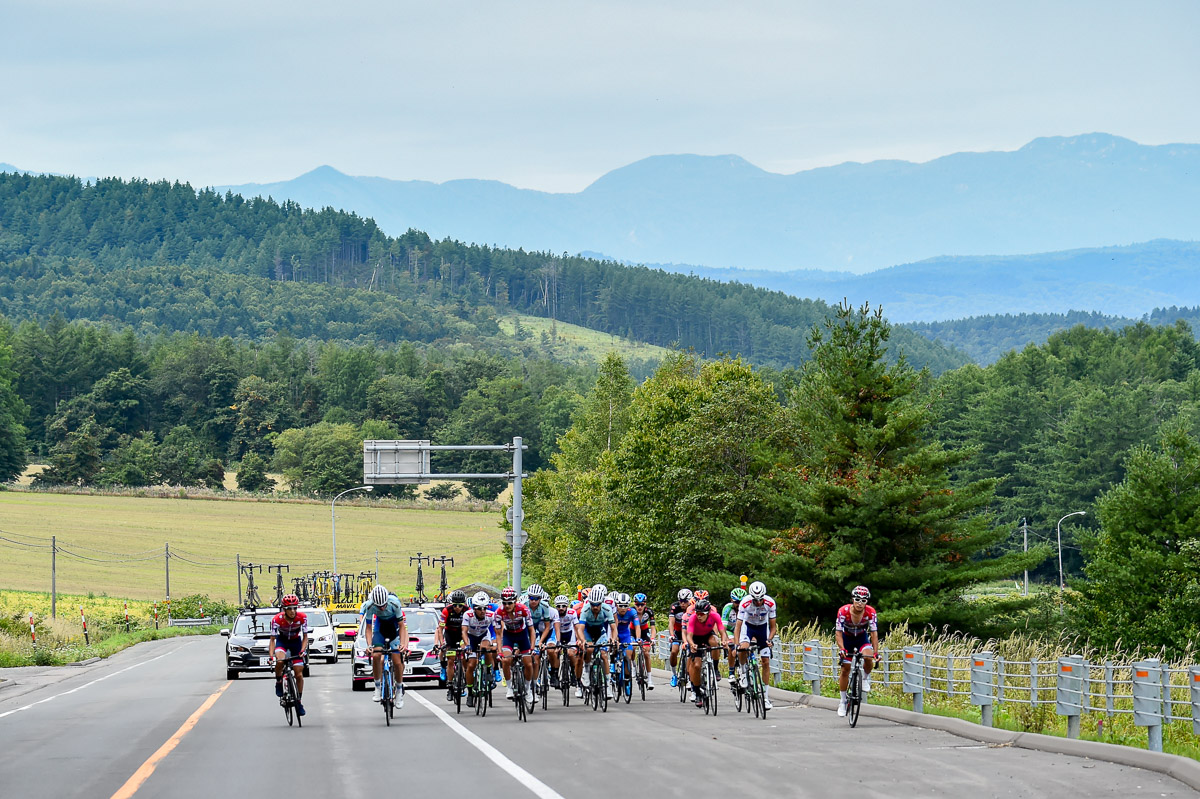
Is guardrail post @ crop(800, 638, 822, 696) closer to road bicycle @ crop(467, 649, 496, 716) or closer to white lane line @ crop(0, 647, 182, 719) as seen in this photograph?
road bicycle @ crop(467, 649, 496, 716)

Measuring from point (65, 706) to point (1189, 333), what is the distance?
136 metres

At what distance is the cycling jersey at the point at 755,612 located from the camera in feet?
66.8

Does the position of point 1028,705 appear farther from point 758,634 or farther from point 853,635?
point 758,634

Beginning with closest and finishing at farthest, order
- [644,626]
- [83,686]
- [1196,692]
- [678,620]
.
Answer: [1196,692] → [678,620] → [644,626] → [83,686]

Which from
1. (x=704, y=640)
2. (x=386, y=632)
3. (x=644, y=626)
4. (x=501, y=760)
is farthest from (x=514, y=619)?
(x=644, y=626)

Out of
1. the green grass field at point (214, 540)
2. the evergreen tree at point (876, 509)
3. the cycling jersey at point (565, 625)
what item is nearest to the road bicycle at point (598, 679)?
the cycling jersey at point (565, 625)

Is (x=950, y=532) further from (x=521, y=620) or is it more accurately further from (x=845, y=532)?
(x=521, y=620)

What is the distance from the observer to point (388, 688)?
748 inches

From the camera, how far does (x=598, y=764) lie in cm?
1363

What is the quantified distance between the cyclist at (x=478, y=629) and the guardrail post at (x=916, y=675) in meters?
5.90

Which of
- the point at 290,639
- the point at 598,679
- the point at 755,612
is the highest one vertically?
the point at 755,612

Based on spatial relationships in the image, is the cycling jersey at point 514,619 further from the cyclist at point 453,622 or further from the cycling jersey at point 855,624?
the cycling jersey at point 855,624

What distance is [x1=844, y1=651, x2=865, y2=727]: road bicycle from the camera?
1808 centimetres

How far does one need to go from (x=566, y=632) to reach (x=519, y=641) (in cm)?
251
